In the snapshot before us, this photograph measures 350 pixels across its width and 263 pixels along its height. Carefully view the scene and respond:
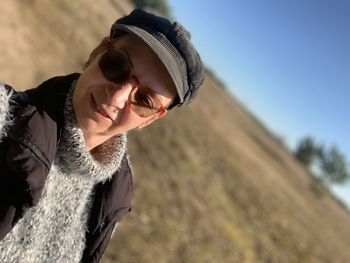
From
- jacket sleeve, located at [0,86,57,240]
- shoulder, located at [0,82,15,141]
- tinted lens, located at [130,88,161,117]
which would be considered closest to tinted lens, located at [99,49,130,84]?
tinted lens, located at [130,88,161,117]

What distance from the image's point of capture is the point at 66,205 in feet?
7.25

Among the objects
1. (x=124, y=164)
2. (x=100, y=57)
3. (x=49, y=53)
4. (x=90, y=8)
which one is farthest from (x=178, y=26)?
(x=90, y=8)

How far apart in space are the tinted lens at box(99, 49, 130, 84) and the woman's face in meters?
0.02

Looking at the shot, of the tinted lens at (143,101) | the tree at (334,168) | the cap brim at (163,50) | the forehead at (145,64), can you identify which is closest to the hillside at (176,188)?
the tinted lens at (143,101)

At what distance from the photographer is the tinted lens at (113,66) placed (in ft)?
6.49

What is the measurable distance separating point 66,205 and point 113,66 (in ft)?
2.34

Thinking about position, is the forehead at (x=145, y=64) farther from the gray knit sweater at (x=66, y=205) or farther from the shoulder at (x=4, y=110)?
the shoulder at (x=4, y=110)

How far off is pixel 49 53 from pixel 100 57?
14.2m

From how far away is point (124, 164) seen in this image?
2.54 metres

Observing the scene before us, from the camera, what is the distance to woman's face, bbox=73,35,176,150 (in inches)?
77.1

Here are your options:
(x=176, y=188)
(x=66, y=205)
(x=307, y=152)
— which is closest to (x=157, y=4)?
(x=307, y=152)

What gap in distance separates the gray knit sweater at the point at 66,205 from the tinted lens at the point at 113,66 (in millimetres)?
184

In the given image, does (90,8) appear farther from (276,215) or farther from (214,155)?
(276,215)

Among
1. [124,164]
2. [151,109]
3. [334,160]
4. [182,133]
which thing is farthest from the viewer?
[334,160]
